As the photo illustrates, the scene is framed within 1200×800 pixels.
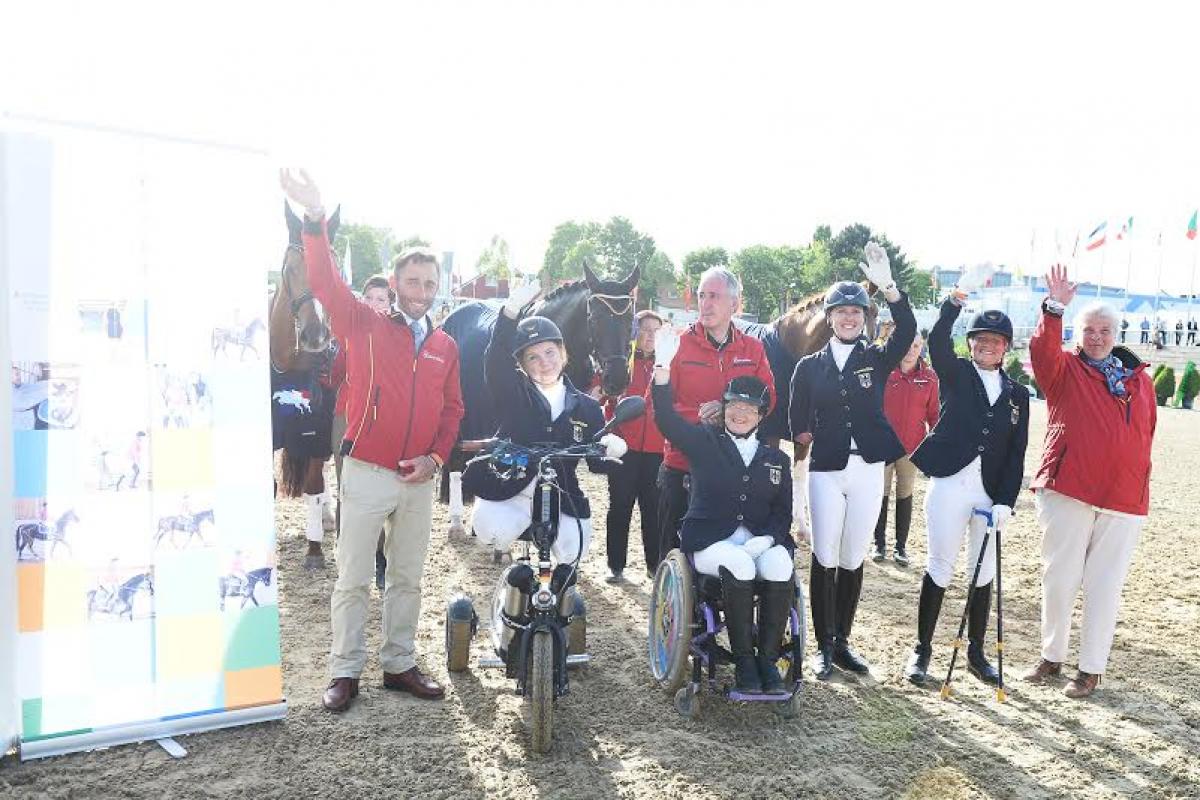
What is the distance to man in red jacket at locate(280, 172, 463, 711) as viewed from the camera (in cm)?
410

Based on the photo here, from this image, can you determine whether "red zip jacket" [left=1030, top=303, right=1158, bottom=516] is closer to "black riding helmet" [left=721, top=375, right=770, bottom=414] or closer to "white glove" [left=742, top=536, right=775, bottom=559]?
"black riding helmet" [left=721, top=375, right=770, bottom=414]

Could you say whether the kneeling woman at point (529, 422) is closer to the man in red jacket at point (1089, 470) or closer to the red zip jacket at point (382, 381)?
the red zip jacket at point (382, 381)

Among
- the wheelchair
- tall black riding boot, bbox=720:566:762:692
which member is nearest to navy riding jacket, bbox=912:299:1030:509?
the wheelchair

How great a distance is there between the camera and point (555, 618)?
12.9 ft

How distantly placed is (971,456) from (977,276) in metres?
1.09

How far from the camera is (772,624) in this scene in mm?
4012

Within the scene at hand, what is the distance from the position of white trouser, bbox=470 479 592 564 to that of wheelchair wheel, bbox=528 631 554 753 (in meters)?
0.52

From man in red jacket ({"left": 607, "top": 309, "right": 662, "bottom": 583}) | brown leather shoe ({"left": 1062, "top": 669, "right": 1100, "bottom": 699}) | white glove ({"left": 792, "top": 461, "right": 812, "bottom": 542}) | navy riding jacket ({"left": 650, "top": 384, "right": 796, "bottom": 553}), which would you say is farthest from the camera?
white glove ({"left": 792, "top": 461, "right": 812, "bottom": 542})

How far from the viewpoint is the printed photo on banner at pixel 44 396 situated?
3504 mm

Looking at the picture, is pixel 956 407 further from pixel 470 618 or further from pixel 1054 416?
pixel 470 618

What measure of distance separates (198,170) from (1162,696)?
5608mm

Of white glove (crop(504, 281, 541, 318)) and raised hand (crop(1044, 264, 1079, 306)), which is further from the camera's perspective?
raised hand (crop(1044, 264, 1079, 306))

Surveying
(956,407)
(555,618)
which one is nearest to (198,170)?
(555,618)

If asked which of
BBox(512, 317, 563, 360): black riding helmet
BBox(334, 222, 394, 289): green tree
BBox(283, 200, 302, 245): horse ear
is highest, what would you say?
BBox(334, 222, 394, 289): green tree
